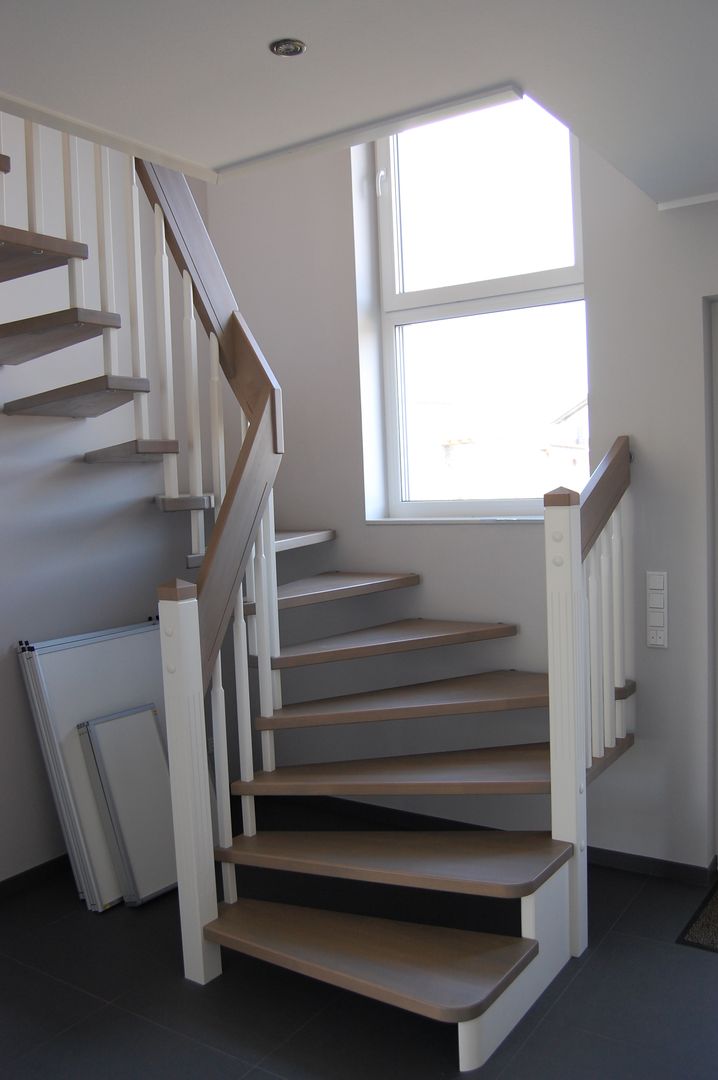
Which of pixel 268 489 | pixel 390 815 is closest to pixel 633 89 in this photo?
pixel 268 489

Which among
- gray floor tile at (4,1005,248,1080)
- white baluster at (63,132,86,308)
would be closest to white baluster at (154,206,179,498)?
white baluster at (63,132,86,308)

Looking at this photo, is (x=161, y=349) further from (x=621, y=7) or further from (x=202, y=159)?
(x=621, y=7)

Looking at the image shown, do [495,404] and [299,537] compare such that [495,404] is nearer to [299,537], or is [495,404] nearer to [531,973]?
[299,537]

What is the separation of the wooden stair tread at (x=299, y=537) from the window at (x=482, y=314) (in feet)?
1.12

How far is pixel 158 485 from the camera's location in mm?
3969

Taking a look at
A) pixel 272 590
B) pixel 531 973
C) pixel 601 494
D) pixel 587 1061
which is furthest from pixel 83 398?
pixel 587 1061

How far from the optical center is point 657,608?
10.7 ft

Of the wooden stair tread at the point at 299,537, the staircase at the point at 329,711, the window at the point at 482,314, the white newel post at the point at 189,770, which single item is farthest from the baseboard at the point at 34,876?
the window at the point at 482,314

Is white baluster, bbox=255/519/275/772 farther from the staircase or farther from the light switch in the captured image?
the light switch

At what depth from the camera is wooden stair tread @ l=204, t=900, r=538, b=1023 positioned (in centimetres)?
229

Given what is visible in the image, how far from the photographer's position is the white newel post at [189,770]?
2.62m

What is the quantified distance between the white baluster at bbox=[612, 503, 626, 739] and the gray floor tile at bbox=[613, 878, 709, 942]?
0.55 meters

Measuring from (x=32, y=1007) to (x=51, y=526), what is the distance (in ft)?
5.54

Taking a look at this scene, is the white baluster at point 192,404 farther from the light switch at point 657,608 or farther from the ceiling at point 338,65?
the light switch at point 657,608
